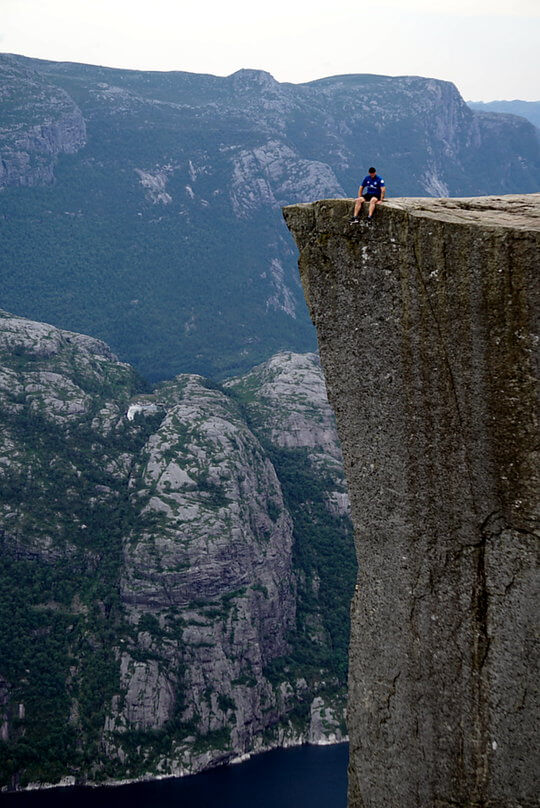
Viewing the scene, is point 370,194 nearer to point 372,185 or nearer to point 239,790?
point 372,185

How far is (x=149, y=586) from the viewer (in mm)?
150125

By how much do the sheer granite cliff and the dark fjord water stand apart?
122 m

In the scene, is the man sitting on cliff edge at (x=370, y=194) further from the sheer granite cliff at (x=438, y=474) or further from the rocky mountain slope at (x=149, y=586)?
the rocky mountain slope at (x=149, y=586)

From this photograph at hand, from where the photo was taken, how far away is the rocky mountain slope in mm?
133775

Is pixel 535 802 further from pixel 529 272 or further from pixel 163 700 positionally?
pixel 163 700

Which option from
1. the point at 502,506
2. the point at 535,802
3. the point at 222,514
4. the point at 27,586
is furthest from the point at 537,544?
the point at 222,514

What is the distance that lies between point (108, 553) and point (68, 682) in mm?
28331

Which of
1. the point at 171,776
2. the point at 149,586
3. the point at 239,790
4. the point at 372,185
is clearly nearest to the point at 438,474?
the point at 372,185

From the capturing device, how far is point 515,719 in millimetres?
14148

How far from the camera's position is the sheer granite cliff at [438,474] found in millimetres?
13711

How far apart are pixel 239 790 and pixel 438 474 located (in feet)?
432

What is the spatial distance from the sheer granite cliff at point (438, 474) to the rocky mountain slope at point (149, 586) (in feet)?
414

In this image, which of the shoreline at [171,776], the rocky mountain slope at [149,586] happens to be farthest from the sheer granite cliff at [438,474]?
the shoreline at [171,776]

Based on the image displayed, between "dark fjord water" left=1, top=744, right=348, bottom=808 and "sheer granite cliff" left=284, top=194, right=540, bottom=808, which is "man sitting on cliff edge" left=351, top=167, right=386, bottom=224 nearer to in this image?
"sheer granite cliff" left=284, top=194, right=540, bottom=808
